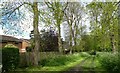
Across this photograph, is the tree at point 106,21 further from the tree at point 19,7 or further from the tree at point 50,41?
the tree at point 50,41

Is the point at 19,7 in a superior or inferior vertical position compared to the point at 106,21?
superior

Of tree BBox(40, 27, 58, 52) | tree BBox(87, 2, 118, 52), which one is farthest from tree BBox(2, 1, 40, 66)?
tree BBox(40, 27, 58, 52)

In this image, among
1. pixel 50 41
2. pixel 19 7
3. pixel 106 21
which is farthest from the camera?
pixel 50 41

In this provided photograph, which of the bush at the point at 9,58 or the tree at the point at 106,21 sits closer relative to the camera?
the tree at the point at 106,21

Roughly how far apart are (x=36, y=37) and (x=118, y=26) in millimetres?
3901

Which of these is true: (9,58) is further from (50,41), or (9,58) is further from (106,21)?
(50,41)

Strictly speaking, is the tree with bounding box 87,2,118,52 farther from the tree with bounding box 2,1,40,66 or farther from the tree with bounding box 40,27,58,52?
the tree with bounding box 40,27,58,52

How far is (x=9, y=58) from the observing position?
734 cm

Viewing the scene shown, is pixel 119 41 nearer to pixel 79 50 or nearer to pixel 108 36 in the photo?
pixel 108 36

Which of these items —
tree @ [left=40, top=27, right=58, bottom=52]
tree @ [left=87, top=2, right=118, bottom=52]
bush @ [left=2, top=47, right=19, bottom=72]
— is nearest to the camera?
tree @ [left=87, top=2, right=118, bottom=52]

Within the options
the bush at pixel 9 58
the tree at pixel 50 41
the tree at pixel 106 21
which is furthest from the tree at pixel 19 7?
the tree at pixel 50 41

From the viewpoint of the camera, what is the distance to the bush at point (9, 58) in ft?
22.8

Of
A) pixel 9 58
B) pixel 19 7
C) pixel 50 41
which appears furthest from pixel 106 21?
pixel 50 41

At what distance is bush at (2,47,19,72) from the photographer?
6950mm
